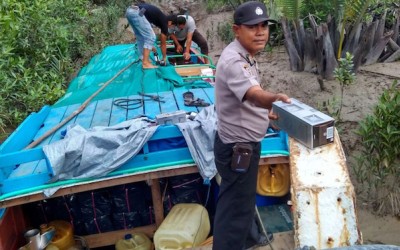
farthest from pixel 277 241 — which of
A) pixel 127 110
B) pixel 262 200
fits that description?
pixel 127 110

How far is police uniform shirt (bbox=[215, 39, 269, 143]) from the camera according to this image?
7.59 feet

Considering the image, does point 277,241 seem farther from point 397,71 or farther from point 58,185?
point 397,71

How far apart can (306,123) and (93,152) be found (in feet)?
5.75

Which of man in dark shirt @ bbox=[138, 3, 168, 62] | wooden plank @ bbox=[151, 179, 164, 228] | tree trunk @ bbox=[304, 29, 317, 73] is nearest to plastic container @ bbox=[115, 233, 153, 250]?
wooden plank @ bbox=[151, 179, 164, 228]

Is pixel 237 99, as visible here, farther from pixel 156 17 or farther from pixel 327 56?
pixel 327 56

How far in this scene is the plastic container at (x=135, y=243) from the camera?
12.7 ft

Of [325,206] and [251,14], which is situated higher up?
[251,14]

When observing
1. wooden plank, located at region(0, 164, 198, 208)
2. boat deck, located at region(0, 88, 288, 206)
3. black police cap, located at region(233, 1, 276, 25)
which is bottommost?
wooden plank, located at region(0, 164, 198, 208)

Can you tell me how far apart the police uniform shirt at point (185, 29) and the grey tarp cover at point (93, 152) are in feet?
15.4

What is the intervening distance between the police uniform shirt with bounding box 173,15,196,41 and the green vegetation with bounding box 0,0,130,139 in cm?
219

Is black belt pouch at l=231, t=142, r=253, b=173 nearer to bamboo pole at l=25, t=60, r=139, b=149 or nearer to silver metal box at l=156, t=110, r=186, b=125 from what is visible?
silver metal box at l=156, t=110, r=186, b=125

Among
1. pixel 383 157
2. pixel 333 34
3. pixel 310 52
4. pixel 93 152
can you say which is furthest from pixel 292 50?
pixel 93 152

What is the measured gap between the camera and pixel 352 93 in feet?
20.9

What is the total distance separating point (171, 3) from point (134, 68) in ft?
31.6
